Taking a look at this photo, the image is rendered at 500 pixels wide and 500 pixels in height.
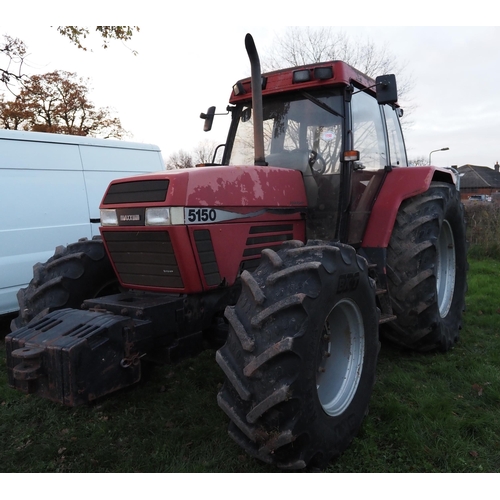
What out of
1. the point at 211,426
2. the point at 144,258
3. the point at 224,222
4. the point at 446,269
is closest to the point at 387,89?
the point at 224,222

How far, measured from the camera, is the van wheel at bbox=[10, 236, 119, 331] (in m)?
3.35

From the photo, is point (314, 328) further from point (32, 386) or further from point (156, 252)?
point (32, 386)

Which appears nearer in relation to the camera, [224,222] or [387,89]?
[224,222]

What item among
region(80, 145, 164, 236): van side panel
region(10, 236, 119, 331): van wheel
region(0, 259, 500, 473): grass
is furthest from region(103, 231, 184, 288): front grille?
region(80, 145, 164, 236): van side panel

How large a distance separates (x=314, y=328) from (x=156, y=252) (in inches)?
44.2

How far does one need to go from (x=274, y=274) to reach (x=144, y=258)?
99cm

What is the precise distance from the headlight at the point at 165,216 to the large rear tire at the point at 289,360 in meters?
0.56

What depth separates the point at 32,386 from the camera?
7.91ft

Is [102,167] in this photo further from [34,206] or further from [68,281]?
[68,281]

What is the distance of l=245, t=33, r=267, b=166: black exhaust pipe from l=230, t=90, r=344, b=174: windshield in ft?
0.92

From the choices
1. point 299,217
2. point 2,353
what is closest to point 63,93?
point 2,353

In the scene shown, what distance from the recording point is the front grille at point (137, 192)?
2.79 meters

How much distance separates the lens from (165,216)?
2750 millimetres

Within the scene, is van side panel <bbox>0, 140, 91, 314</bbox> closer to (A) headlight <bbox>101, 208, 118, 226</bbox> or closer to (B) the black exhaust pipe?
(A) headlight <bbox>101, 208, 118, 226</bbox>
